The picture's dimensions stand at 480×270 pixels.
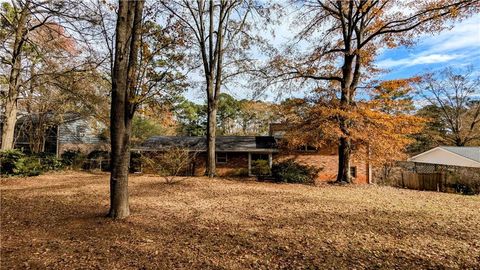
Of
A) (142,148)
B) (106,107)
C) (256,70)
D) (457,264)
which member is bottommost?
(457,264)

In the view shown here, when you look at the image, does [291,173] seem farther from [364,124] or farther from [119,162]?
[119,162]

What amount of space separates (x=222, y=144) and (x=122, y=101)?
15.8 meters

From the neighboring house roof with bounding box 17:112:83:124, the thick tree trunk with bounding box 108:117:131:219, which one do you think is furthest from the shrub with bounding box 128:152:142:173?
the thick tree trunk with bounding box 108:117:131:219

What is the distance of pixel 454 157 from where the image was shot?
80.7 ft

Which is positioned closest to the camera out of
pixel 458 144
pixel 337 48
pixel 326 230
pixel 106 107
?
pixel 326 230

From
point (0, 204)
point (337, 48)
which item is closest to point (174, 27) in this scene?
point (0, 204)

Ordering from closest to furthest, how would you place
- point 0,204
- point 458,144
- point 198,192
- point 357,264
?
point 357,264, point 0,204, point 198,192, point 458,144

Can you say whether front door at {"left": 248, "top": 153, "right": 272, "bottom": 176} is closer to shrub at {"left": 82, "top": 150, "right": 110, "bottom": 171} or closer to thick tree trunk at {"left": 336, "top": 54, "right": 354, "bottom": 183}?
thick tree trunk at {"left": 336, "top": 54, "right": 354, "bottom": 183}

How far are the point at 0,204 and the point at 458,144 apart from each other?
42074 millimetres

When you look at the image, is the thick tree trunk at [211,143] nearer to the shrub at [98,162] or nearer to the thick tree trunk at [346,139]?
the thick tree trunk at [346,139]

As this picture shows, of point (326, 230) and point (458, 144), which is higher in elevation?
point (458, 144)

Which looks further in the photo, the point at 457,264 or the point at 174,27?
the point at 174,27

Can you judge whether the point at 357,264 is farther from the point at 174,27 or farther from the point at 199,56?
the point at 199,56

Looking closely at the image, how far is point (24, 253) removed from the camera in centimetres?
430
